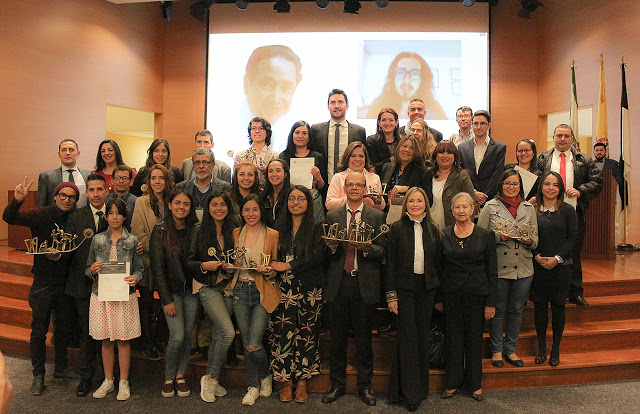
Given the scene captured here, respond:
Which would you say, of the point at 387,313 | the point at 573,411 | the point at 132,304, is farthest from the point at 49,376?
the point at 573,411

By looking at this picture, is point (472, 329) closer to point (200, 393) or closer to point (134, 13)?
point (200, 393)

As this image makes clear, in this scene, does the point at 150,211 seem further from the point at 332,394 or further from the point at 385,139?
the point at 385,139

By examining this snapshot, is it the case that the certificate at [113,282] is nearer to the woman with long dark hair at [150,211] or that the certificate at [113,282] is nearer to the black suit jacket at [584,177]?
the woman with long dark hair at [150,211]

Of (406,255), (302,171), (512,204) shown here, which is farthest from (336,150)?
(512,204)

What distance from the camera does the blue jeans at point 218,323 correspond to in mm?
3598

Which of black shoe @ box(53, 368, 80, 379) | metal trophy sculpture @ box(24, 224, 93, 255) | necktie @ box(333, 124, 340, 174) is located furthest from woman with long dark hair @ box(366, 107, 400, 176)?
black shoe @ box(53, 368, 80, 379)

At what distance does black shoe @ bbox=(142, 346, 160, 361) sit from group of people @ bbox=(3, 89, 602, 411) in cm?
33

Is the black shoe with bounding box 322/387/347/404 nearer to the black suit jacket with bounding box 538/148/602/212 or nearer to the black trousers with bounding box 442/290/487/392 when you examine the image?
the black trousers with bounding box 442/290/487/392

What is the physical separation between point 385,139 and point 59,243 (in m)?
2.99

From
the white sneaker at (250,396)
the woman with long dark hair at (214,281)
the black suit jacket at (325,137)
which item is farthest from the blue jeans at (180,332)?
the black suit jacket at (325,137)

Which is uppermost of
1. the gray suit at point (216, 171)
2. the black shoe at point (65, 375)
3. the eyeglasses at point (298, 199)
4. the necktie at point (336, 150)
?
the necktie at point (336, 150)

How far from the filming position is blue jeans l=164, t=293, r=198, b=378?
12.0ft

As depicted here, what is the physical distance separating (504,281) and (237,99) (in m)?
6.32

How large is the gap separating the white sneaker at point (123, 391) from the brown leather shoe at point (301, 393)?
1285mm
